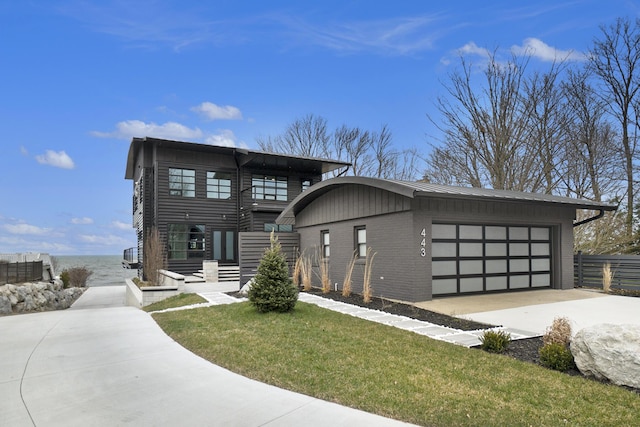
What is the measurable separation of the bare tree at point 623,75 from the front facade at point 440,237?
32.0ft

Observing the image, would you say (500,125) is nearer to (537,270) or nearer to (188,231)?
(537,270)

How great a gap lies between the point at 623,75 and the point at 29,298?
27.8 metres

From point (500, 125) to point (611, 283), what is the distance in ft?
31.8

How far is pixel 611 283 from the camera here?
13.6m

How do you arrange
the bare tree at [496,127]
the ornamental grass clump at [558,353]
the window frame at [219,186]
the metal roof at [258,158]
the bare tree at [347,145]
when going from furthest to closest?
1. the bare tree at [347,145]
2. the window frame at [219,186]
3. the bare tree at [496,127]
4. the metal roof at [258,158]
5. the ornamental grass clump at [558,353]

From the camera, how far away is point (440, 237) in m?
10.8

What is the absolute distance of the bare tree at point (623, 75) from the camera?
2028 centimetres

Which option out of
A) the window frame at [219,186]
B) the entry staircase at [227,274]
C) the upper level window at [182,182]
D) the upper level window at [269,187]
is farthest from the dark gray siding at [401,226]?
the upper level window at [182,182]

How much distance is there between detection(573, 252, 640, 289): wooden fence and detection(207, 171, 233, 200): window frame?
15.8 metres

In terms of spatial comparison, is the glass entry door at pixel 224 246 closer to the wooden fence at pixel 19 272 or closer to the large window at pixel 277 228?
the large window at pixel 277 228

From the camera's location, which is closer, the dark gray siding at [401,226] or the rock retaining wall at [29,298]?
the dark gray siding at [401,226]

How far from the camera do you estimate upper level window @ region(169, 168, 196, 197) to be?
20.5 meters

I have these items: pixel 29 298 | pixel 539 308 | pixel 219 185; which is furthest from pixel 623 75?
pixel 29 298

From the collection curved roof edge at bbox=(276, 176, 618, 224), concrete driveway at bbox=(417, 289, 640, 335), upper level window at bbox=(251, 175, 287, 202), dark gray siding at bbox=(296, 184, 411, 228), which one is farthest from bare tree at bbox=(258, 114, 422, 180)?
concrete driveway at bbox=(417, 289, 640, 335)
